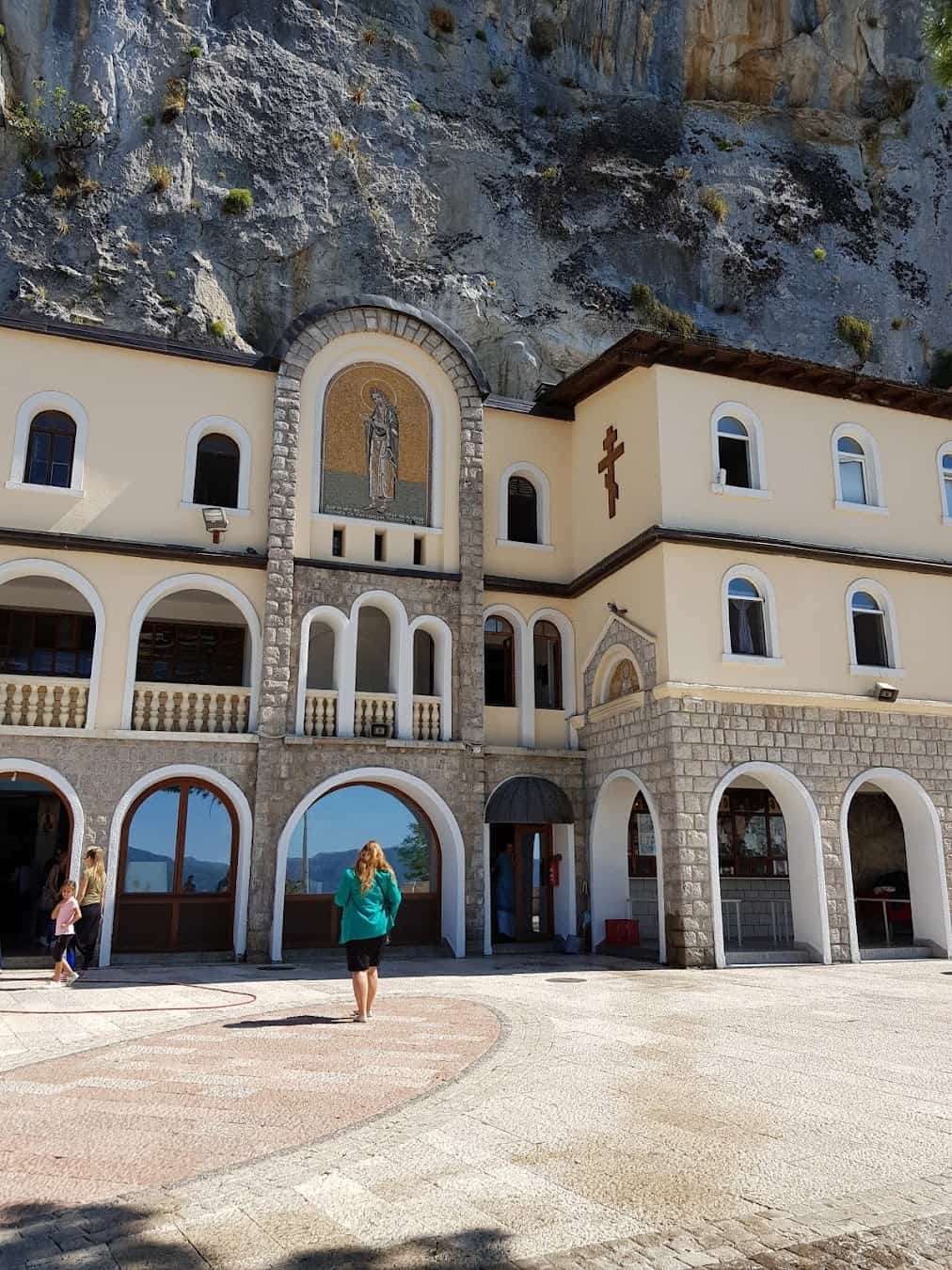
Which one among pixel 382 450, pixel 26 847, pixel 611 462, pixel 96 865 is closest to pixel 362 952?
pixel 96 865

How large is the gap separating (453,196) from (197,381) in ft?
73.0

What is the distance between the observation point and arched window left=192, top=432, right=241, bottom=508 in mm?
16547

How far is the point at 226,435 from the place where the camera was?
16.6 metres

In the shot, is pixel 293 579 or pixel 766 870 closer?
pixel 293 579

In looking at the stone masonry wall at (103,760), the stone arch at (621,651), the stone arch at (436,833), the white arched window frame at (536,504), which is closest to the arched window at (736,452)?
the stone arch at (621,651)

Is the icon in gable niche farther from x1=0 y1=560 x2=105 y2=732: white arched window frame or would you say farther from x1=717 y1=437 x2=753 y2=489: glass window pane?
x1=717 y1=437 x2=753 y2=489: glass window pane

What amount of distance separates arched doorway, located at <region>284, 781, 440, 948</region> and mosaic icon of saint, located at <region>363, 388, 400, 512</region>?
5.07 m

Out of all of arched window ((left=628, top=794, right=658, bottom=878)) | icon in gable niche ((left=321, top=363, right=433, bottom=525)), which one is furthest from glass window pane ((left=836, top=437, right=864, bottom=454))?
icon in gable niche ((left=321, top=363, right=433, bottom=525))

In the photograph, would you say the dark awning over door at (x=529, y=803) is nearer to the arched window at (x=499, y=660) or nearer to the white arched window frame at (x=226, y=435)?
the arched window at (x=499, y=660)

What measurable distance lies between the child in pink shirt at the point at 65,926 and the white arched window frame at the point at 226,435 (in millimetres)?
6547

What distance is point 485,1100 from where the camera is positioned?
5965mm

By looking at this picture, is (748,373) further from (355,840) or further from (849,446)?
(355,840)

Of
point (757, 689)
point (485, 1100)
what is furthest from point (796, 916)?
point (485, 1100)

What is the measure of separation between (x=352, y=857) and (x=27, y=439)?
27.9ft
